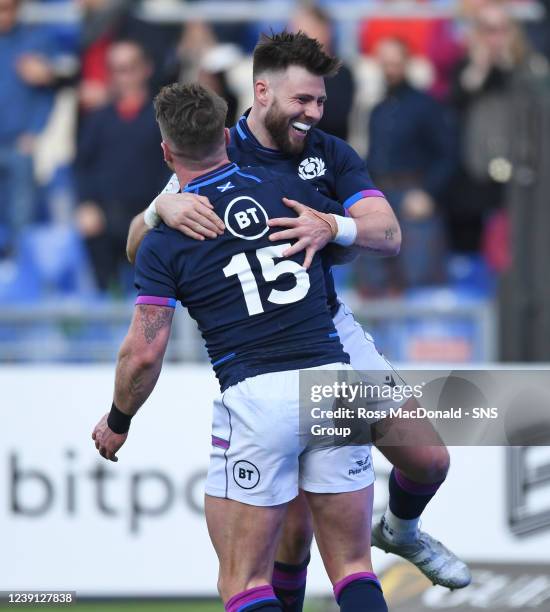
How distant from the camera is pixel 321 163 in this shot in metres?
5.37

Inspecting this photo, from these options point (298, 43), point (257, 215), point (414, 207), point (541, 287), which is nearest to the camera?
point (257, 215)

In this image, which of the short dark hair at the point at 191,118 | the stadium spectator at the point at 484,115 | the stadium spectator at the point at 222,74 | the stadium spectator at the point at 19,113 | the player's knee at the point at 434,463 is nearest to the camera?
the short dark hair at the point at 191,118

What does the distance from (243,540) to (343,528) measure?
1.34ft

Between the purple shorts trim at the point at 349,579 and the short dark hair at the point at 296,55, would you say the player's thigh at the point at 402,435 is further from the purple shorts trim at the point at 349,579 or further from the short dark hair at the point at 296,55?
the short dark hair at the point at 296,55

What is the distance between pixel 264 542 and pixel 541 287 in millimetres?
4496

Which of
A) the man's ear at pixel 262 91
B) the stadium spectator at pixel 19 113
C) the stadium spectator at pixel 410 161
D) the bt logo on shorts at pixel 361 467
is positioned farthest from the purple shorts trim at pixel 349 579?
the stadium spectator at pixel 19 113

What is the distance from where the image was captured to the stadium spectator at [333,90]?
9.26m

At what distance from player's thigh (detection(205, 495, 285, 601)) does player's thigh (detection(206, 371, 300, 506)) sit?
42 millimetres

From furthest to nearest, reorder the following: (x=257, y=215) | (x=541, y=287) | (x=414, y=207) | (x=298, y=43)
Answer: (x=414, y=207)
(x=541, y=287)
(x=298, y=43)
(x=257, y=215)

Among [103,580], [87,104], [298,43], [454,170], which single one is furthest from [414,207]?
[298,43]

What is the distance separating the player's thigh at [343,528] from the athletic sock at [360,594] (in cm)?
4

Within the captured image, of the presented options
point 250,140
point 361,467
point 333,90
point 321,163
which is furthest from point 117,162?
point 361,467

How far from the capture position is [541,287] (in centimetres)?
891

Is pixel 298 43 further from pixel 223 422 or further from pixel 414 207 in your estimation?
pixel 414 207
